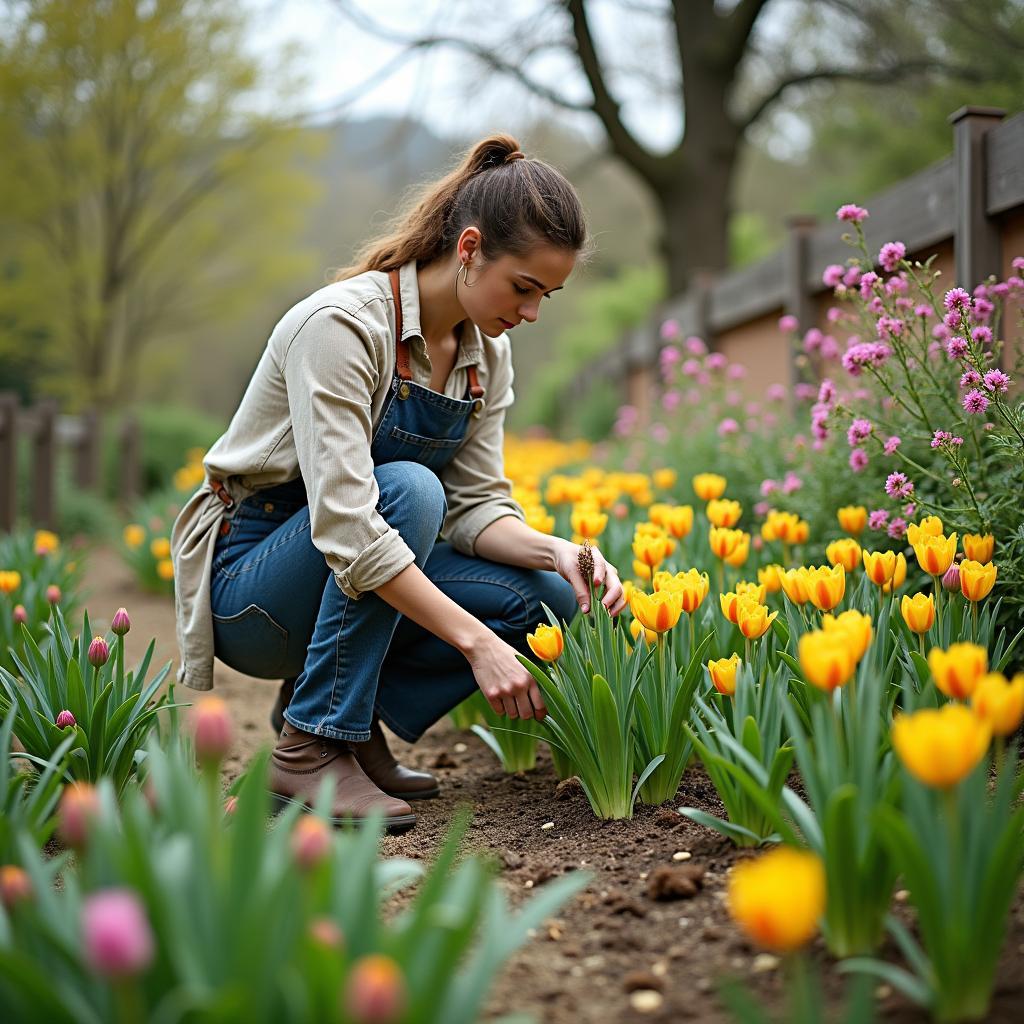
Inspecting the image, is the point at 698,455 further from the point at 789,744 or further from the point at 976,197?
the point at 789,744

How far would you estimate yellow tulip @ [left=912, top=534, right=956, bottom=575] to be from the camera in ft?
6.00

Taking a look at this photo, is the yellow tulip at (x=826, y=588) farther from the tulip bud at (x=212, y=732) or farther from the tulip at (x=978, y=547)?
the tulip bud at (x=212, y=732)

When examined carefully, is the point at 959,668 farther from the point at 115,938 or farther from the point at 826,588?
the point at 115,938

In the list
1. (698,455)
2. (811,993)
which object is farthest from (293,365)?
(698,455)

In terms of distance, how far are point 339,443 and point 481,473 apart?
61cm

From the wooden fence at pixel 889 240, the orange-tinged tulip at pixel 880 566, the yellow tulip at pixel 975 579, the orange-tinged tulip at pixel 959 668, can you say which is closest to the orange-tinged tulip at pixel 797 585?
the orange-tinged tulip at pixel 880 566

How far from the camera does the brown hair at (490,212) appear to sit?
6.72 ft

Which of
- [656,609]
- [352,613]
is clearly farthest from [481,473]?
[656,609]

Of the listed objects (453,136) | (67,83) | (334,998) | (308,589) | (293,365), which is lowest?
(334,998)

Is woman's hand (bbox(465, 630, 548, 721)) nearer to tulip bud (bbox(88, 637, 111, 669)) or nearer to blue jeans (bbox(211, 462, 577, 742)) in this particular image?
blue jeans (bbox(211, 462, 577, 742))

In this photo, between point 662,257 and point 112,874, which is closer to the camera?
point 112,874

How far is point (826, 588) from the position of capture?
177cm

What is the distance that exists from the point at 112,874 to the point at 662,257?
352 inches

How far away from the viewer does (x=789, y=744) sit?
1.62 m
